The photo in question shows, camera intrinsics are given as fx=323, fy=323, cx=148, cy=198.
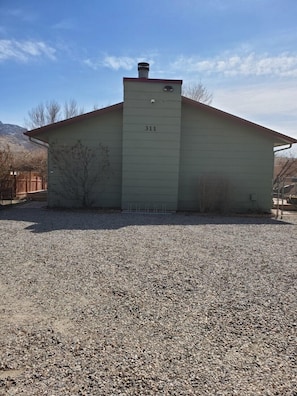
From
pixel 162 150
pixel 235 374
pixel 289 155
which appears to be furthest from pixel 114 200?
pixel 289 155

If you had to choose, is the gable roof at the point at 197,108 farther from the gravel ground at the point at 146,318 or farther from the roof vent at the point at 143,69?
the gravel ground at the point at 146,318

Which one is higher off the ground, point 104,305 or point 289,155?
point 289,155

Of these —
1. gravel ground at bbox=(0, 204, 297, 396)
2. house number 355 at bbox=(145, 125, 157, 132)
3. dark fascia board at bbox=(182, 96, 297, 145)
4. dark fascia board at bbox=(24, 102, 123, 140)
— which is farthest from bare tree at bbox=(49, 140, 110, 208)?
gravel ground at bbox=(0, 204, 297, 396)

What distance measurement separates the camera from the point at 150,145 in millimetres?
11805

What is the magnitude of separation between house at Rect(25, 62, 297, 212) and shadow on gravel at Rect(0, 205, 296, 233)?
3.41 feet

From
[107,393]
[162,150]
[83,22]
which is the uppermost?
[83,22]

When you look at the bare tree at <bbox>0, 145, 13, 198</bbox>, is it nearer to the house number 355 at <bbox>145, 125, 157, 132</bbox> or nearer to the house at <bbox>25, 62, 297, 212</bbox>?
the house at <bbox>25, 62, 297, 212</bbox>

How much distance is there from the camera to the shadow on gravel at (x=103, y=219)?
8405 mm

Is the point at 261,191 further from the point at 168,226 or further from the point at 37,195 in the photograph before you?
the point at 37,195

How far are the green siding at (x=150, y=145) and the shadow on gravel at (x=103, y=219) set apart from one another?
3.50 feet

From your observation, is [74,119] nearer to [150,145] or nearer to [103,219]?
[150,145]

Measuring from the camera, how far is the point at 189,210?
12406 millimetres

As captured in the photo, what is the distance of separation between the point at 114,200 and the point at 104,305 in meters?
9.12

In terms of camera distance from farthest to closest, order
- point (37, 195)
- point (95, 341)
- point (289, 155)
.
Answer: point (289, 155)
point (37, 195)
point (95, 341)
